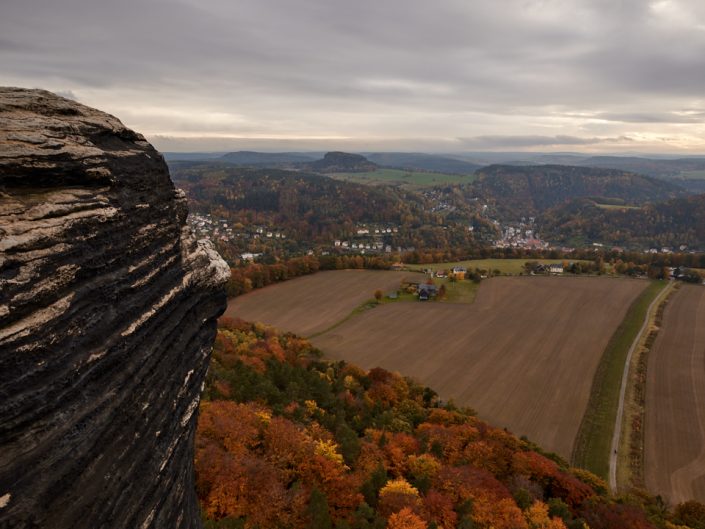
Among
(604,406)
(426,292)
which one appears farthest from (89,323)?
(426,292)

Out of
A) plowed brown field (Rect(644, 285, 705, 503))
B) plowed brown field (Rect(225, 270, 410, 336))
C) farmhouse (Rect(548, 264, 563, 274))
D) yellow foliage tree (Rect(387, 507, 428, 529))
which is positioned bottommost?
plowed brown field (Rect(644, 285, 705, 503))

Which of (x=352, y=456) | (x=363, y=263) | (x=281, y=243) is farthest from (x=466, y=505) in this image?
(x=281, y=243)

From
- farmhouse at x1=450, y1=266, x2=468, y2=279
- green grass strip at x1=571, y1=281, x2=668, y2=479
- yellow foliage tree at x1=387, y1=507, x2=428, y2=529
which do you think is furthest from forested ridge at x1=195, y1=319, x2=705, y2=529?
farmhouse at x1=450, y1=266, x2=468, y2=279

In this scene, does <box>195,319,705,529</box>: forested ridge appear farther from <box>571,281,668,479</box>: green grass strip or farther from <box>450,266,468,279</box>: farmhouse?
<box>450,266,468,279</box>: farmhouse

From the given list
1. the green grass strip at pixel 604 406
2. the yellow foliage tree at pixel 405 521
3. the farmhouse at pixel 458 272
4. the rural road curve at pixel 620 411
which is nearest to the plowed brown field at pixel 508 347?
the green grass strip at pixel 604 406

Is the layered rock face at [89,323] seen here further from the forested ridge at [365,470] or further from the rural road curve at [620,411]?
the rural road curve at [620,411]

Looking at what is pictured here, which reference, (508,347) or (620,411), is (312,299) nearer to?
(508,347)
